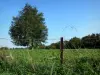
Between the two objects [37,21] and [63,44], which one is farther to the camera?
[37,21]

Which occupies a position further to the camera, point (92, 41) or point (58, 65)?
point (92, 41)

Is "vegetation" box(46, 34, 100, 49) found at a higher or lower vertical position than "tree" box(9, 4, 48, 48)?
lower

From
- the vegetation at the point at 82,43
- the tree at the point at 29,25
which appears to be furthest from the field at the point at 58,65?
the tree at the point at 29,25

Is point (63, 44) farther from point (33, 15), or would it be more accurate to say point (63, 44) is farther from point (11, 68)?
point (33, 15)

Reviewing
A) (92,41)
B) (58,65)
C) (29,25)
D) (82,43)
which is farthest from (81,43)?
(29,25)

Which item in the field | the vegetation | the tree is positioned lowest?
the field

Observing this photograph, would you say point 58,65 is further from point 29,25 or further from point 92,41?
point 29,25

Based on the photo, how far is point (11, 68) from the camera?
8.55 metres

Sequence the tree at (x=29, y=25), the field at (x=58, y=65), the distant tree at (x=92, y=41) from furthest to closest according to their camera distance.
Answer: the tree at (x=29, y=25)
the distant tree at (x=92, y=41)
the field at (x=58, y=65)

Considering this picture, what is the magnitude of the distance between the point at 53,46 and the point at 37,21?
2064 inches

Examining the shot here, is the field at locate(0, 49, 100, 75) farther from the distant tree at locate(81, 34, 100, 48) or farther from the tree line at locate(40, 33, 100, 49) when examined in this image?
the distant tree at locate(81, 34, 100, 48)

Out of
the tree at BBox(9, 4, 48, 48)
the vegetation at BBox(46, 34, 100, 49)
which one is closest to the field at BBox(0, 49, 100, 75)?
the vegetation at BBox(46, 34, 100, 49)

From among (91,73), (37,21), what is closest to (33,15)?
(37,21)

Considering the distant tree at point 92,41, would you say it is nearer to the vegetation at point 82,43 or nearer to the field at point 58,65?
the vegetation at point 82,43
